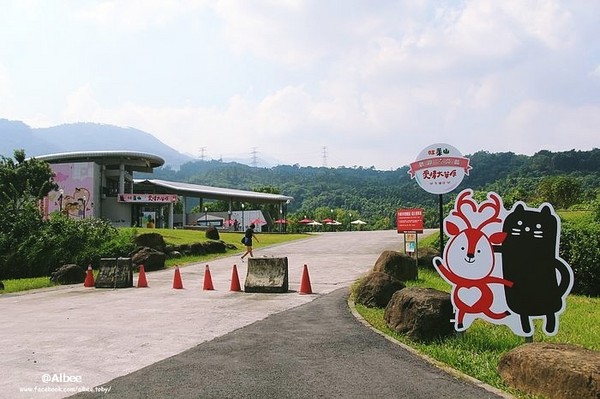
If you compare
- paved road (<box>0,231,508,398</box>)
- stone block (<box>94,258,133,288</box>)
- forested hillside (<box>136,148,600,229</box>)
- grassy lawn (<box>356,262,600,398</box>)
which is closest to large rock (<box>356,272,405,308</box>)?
grassy lawn (<box>356,262,600,398</box>)

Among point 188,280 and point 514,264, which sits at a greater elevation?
point 514,264

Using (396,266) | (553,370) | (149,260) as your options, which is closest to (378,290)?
(396,266)

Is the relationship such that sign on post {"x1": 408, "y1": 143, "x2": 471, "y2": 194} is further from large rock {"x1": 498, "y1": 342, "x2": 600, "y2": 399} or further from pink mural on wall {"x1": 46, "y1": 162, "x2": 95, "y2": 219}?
pink mural on wall {"x1": 46, "y1": 162, "x2": 95, "y2": 219}

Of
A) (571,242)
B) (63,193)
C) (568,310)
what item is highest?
(63,193)

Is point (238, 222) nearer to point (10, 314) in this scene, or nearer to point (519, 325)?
point (10, 314)

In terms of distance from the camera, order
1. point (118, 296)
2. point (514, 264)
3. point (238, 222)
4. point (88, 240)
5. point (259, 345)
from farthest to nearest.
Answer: point (238, 222), point (88, 240), point (118, 296), point (259, 345), point (514, 264)

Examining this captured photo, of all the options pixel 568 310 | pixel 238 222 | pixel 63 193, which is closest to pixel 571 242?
pixel 568 310

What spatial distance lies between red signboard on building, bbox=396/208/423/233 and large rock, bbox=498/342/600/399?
11205 millimetres

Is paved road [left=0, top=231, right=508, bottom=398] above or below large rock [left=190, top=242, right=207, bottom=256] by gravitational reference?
below

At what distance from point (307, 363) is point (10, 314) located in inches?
313

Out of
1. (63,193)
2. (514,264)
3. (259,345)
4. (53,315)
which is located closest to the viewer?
(514,264)

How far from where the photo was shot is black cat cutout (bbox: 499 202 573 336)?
6.62 m

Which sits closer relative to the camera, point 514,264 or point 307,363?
point 307,363

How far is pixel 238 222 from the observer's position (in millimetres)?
77875
